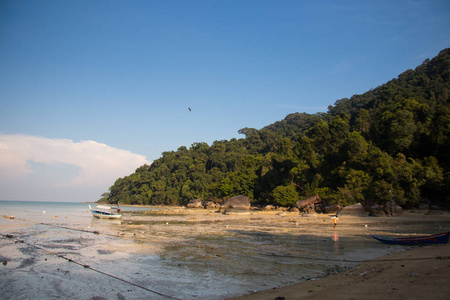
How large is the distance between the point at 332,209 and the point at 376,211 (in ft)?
23.2

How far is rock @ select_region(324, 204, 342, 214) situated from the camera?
3750 centimetres

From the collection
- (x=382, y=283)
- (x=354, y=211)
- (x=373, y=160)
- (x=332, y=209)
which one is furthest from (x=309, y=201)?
(x=382, y=283)

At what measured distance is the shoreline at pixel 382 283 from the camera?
6207mm

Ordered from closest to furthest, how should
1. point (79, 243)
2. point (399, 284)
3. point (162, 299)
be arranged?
point (399, 284)
point (162, 299)
point (79, 243)

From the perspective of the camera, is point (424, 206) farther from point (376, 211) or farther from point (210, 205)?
point (210, 205)

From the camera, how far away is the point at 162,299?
25.0 ft

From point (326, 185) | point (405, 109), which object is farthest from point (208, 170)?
point (405, 109)

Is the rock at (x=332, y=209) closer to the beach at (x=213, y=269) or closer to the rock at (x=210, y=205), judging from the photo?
the beach at (x=213, y=269)

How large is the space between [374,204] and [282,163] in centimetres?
2870

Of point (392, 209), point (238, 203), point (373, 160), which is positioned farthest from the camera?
point (238, 203)

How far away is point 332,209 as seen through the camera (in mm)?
38344

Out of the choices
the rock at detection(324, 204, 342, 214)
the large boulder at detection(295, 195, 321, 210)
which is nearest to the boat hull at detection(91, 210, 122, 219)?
the large boulder at detection(295, 195, 321, 210)

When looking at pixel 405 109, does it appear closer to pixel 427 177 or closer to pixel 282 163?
pixel 427 177

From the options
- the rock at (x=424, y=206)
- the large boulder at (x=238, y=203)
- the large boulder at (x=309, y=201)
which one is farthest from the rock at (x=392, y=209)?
the large boulder at (x=238, y=203)
